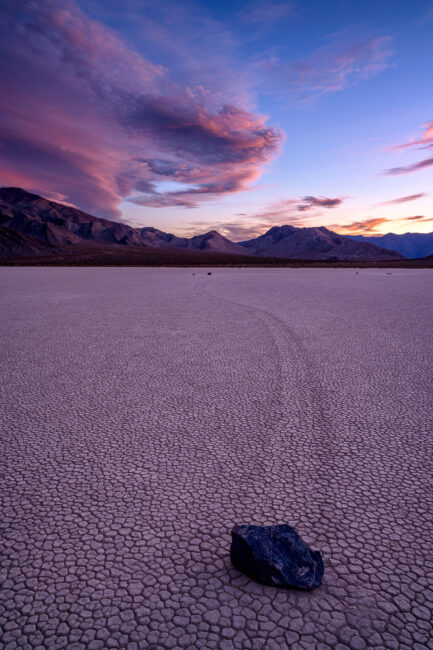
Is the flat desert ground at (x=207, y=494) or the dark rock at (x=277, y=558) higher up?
the dark rock at (x=277, y=558)

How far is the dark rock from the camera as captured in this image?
1.84 metres

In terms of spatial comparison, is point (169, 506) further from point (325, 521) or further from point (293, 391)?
point (293, 391)

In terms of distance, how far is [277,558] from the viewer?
1877mm

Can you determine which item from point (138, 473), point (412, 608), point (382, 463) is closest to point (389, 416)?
point (382, 463)

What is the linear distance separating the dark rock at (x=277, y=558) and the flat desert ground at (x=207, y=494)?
0.23 ft

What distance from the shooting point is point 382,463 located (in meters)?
2.95

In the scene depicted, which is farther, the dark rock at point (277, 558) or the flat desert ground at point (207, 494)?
the dark rock at point (277, 558)

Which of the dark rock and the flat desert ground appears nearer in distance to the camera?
the flat desert ground

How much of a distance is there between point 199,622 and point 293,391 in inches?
115

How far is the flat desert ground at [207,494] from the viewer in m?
1.71

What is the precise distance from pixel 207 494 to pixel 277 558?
2.55ft

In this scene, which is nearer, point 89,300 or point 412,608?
point 412,608

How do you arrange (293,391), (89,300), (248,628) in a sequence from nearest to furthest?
1. (248,628)
2. (293,391)
3. (89,300)

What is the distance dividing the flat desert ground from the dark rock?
7 centimetres
